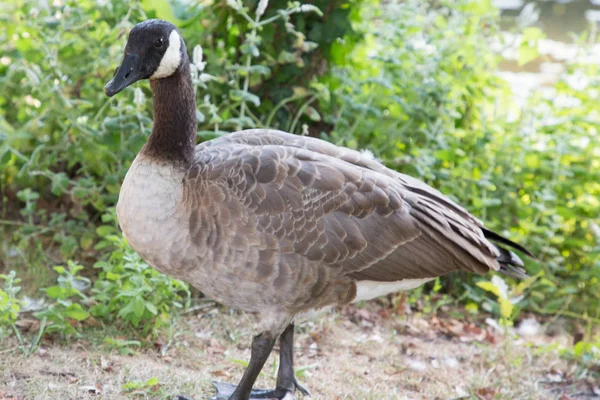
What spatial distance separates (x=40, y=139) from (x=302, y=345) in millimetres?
2202

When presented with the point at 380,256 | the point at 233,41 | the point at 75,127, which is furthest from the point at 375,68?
the point at 380,256

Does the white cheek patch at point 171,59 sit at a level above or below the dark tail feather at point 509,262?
above

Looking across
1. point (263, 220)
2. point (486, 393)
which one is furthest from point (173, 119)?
point (486, 393)

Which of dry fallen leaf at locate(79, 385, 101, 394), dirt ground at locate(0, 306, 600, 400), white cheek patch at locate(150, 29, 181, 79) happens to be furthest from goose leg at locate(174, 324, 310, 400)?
white cheek patch at locate(150, 29, 181, 79)

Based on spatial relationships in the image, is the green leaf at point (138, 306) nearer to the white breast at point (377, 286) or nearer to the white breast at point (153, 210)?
the white breast at point (153, 210)

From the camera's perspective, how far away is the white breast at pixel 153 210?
3.44m

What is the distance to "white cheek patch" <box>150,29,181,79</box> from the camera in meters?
3.48

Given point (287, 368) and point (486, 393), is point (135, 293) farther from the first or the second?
point (486, 393)

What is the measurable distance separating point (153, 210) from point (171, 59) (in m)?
0.67

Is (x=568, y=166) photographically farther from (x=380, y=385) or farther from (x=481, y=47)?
(x=380, y=385)

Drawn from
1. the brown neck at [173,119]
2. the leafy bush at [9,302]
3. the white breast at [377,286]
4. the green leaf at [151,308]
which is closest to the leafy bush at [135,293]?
the green leaf at [151,308]

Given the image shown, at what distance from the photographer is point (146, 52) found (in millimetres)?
3422

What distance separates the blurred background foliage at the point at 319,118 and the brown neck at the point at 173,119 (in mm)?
1011

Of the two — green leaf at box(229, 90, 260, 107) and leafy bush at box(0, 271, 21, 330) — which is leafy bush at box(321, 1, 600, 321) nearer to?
green leaf at box(229, 90, 260, 107)
